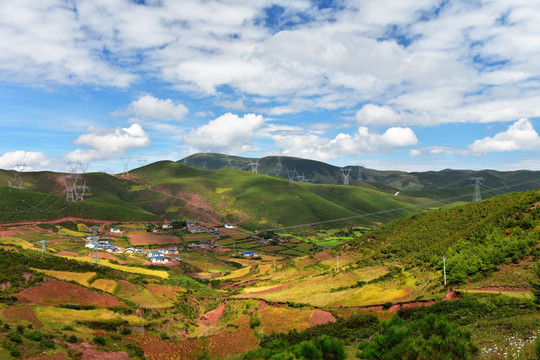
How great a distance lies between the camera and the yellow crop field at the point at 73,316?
3997 centimetres

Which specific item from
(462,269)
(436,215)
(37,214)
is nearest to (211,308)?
(462,269)

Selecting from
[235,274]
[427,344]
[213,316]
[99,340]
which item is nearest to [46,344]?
[99,340]

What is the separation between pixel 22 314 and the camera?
38.4 metres

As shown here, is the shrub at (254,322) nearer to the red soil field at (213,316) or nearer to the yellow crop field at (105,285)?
the red soil field at (213,316)

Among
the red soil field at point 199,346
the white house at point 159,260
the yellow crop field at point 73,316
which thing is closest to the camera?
the red soil field at point 199,346

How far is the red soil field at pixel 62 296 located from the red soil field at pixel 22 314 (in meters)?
5.04

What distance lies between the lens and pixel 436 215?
82750 mm

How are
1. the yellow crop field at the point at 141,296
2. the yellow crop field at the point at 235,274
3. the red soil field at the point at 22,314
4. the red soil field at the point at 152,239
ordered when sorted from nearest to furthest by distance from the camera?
the red soil field at the point at 22,314
the yellow crop field at the point at 141,296
the yellow crop field at the point at 235,274
the red soil field at the point at 152,239

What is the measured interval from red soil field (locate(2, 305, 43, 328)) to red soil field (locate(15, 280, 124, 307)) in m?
5.04

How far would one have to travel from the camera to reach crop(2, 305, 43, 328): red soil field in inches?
1465

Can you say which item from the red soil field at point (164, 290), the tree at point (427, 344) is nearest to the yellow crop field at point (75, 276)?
the red soil field at point (164, 290)

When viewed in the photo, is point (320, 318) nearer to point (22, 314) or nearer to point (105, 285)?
point (22, 314)

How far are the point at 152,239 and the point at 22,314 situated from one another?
378ft

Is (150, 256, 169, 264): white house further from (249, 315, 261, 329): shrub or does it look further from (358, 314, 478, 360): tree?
(358, 314, 478, 360): tree
